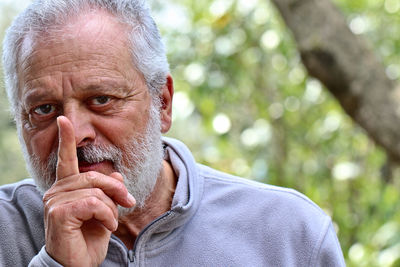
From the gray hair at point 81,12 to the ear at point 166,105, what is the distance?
0.14 feet

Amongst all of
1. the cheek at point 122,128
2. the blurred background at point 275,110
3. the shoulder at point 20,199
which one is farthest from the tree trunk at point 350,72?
the shoulder at point 20,199

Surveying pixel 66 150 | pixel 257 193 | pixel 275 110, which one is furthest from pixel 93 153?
pixel 275 110

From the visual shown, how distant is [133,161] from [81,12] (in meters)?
0.45

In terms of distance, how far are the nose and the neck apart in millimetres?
322

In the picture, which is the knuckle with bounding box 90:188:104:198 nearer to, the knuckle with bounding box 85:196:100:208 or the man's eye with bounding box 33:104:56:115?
the knuckle with bounding box 85:196:100:208

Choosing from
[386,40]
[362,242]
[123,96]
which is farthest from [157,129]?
[386,40]

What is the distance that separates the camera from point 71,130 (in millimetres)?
1741

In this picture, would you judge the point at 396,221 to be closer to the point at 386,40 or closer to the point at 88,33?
the point at 386,40

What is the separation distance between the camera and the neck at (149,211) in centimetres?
211

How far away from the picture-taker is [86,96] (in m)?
1.90

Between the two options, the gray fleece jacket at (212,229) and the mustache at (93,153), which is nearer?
the mustache at (93,153)

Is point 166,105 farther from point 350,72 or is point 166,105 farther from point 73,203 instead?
point 350,72

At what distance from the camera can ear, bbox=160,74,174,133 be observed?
87.1 inches

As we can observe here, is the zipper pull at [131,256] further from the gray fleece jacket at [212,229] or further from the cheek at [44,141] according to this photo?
the cheek at [44,141]
